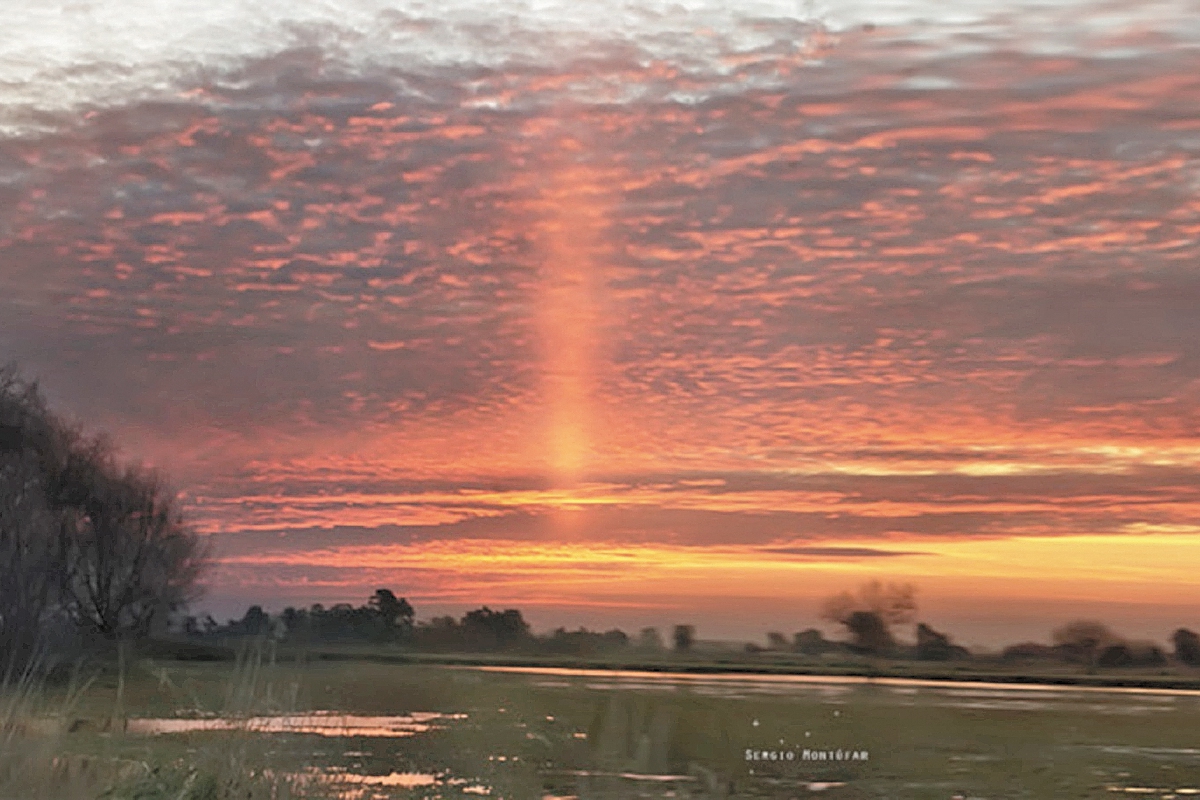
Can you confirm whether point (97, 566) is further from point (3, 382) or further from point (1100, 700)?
point (1100, 700)

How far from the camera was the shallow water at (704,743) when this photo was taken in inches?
846

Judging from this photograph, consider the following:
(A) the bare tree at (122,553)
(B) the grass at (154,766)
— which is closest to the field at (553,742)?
(B) the grass at (154,766)

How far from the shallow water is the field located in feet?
0.24

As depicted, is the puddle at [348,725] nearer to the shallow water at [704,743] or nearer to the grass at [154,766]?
the shallow water at [704,743]

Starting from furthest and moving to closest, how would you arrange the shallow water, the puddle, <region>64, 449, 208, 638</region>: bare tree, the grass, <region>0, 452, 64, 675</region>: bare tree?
<region>64, 449, 208, 638</region>: bare tree
<region>0, 452, 64, 675</region>: bare tree
the puddle
the shallow water
the grass

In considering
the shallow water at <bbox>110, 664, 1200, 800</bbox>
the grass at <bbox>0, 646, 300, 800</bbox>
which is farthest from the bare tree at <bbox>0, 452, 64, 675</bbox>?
the grass at <bbox>0, 646, 300, 800</bbox>

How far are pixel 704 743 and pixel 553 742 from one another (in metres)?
3.12

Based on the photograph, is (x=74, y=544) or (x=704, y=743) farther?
(x=74, y=544)

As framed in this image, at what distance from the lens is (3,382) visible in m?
47.1

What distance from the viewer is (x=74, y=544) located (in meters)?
53.7

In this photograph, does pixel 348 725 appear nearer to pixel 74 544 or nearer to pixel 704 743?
pixel 704 743

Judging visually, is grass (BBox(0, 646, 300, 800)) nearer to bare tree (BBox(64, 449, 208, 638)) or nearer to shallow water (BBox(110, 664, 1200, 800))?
shallow water (BBox(110, 664, 1200, 800))

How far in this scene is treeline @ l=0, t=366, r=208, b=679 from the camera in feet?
130

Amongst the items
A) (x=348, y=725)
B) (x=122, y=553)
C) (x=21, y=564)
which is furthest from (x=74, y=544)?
(x=348, y=725)
